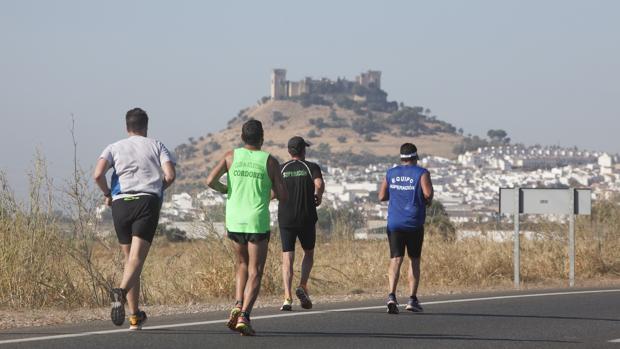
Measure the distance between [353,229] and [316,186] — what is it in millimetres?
6795

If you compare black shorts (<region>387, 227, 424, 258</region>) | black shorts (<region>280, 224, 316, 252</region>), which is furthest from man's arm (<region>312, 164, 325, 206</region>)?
black shorts (<region>387, 227, 424, 258</region>)

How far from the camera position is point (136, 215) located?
1018cm

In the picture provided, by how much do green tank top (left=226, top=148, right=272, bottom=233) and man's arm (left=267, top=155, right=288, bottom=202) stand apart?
0.04 meters

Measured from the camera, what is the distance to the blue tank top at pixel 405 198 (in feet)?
42.0

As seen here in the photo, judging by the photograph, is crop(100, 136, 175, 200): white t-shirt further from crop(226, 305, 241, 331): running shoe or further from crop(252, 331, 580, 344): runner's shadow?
crop(252, 331, 580, 344): runner's shadow

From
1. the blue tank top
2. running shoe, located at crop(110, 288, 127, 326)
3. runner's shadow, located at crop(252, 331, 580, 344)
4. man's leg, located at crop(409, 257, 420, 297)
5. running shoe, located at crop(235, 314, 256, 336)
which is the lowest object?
runner's shadow, located at crop(252, 331, 580, 344)

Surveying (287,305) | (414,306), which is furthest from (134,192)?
(414,306)

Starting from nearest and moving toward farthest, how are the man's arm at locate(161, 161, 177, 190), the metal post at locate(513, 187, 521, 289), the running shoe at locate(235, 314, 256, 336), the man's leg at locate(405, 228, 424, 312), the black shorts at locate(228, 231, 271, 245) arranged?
the running shoe at locate(235, 314, 256, 336), the man's arm at locate(161, 161, 177, 190), the black shorts at locate(228, 231, 271, 245), the man's leg at locate(405, 228, 424, 312), the metal post at locate(513, 187, 521, 289)

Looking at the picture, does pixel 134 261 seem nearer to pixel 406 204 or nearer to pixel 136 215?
pixel 136 215

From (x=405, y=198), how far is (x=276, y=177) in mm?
2617

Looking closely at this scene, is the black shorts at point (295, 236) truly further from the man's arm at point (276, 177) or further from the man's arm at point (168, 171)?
the man's arm at point (168, 171)

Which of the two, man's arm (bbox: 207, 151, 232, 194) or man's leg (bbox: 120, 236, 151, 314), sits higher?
man's arm (bbox: 207, 151, 232, 194)

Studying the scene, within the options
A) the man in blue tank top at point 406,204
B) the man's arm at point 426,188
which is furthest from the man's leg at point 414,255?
the man's arm at point 426,188

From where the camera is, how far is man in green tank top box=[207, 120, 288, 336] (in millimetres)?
Result: 10359
